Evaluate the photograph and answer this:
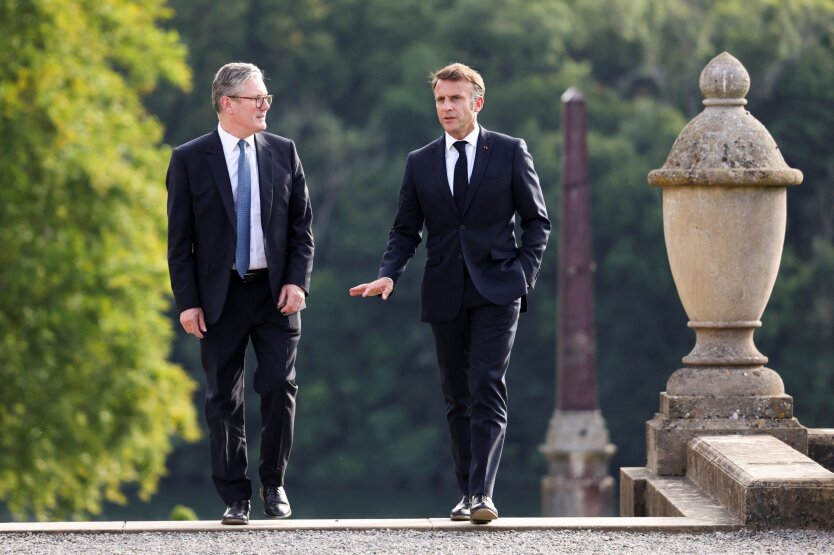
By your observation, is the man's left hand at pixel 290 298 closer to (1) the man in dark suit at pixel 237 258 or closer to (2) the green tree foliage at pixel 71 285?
(1) the man in dark suit at pixel 237 258

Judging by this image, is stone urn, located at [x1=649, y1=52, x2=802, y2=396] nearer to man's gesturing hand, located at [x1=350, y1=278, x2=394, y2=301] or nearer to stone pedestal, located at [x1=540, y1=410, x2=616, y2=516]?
man's gesturing hand, located at [x1=350, y1=278, x2=394, y2=301]

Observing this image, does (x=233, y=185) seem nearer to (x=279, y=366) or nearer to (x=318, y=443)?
(x=279, y=366)

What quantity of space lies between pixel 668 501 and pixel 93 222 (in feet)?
47.5

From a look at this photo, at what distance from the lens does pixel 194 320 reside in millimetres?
7047

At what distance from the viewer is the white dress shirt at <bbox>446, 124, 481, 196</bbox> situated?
282 inches

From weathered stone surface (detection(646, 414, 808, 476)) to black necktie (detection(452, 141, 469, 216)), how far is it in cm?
202

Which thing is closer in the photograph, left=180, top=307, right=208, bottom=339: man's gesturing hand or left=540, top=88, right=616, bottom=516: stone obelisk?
left=180, top=307, right=208, bottom=339: man's gesturing hand

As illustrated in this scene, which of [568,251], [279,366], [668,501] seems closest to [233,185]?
[279,366]

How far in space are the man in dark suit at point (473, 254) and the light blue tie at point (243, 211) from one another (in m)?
0.45

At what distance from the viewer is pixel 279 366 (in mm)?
7117

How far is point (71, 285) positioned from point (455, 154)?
14.4m

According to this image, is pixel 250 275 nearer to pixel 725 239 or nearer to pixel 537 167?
pixel 725 239

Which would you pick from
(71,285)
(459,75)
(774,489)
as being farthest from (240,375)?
(71,285)

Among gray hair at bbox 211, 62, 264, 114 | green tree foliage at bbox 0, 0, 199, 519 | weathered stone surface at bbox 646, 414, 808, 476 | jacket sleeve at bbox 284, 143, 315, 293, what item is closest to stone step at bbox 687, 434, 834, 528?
weathered stone surface at bbox 646, 414, 808, 476
